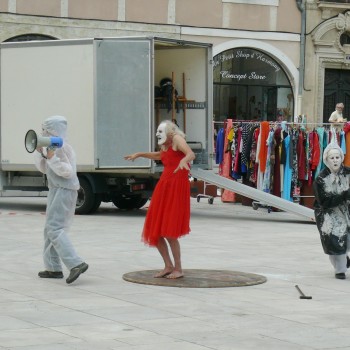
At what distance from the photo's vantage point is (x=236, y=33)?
1178 inches

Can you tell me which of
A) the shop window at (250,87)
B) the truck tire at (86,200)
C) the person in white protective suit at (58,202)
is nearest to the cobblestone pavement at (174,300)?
the person in white protective suit at (58,202)

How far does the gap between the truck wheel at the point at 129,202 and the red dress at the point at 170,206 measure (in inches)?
370

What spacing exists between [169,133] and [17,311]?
2.87 m

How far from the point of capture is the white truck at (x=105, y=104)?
1894 centimetres

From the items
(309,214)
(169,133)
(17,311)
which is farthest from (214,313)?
(309,214)

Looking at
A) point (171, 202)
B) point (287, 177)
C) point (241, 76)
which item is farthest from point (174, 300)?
point (241, 76)

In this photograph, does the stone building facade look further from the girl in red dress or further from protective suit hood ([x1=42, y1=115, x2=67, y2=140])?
the girl in red dress

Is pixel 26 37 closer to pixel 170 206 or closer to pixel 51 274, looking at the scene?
pixel 51 274

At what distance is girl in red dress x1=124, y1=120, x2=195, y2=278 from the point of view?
36.6ft

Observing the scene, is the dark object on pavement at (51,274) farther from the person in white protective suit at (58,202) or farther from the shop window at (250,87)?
the shop window at (250,87)

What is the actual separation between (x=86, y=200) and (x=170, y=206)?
840 centimetres

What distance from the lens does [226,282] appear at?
11.2 meters

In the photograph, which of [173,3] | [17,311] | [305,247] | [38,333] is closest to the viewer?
[38,333]

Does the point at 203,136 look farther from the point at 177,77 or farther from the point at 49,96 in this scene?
the point at 49,96
